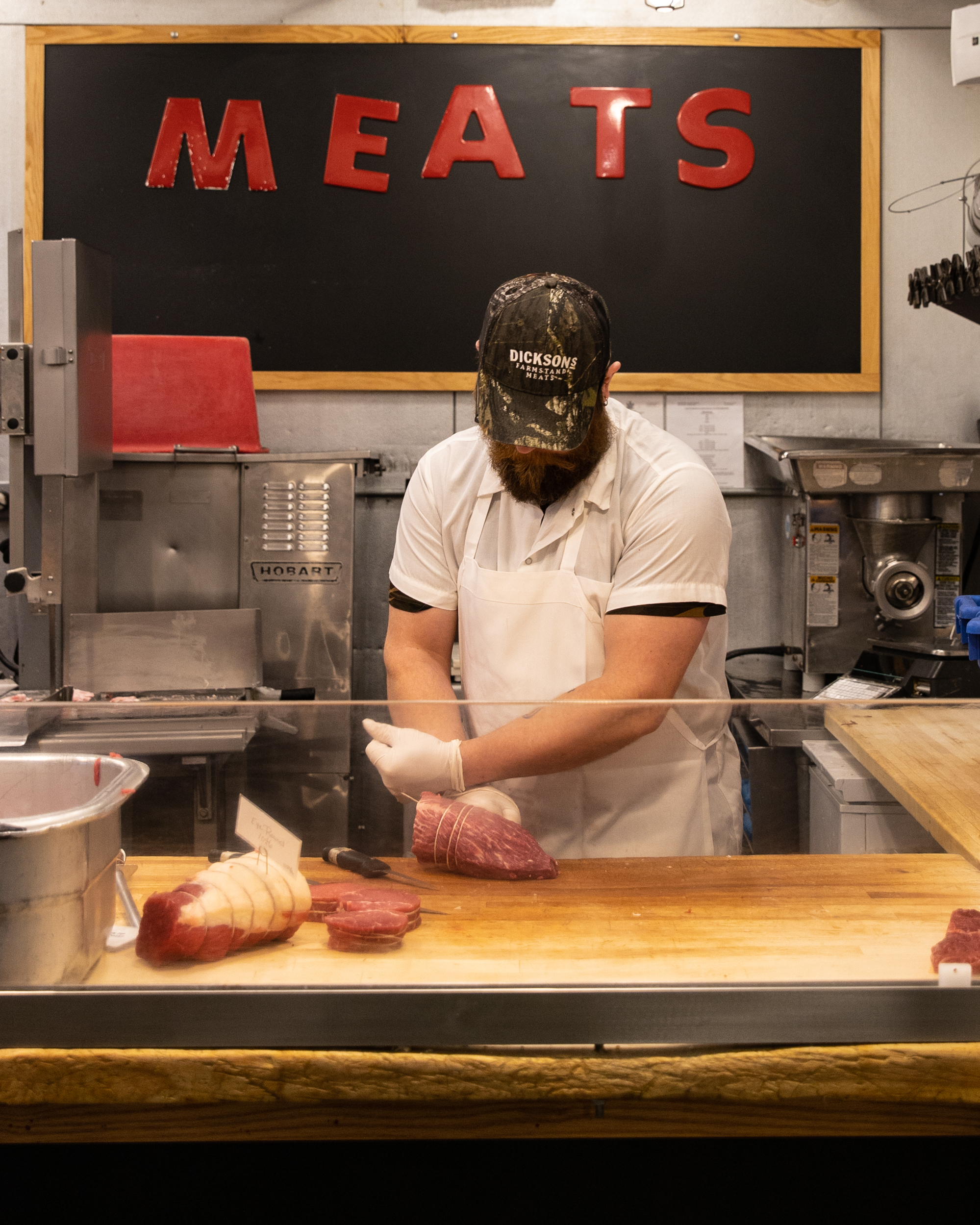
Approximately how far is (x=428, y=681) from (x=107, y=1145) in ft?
3.04

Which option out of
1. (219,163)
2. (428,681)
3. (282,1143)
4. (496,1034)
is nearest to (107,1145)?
(282,1143)

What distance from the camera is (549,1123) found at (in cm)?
107

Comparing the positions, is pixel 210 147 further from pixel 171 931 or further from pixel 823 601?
pixel 171 931

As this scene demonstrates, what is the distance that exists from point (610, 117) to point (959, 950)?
3.24 m

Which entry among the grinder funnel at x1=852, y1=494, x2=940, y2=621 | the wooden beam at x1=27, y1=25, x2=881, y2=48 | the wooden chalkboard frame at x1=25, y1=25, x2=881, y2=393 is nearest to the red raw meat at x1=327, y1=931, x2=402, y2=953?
the grinder funnel at x1=852, y1=494, x2=940, y2=621

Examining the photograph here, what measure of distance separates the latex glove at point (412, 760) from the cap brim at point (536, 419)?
Result: 546 millimetres

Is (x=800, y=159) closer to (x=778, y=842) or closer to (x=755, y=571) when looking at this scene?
(x=755, y=571)

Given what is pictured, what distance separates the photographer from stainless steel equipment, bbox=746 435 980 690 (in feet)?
9.92

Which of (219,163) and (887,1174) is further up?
(219,163)

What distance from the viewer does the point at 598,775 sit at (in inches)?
54.7

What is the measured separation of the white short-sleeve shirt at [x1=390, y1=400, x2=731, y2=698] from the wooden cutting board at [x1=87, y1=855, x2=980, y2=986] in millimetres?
618

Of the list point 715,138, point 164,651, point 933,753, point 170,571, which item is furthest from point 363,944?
point 715,138

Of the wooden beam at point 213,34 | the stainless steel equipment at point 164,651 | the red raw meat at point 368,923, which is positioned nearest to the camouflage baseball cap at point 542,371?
the red raw meat at point 368,923

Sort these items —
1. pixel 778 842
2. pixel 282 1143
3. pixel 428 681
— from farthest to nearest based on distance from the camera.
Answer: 1. pixel 428 681
2. pixel 778 842
3. pixel 282 1143
